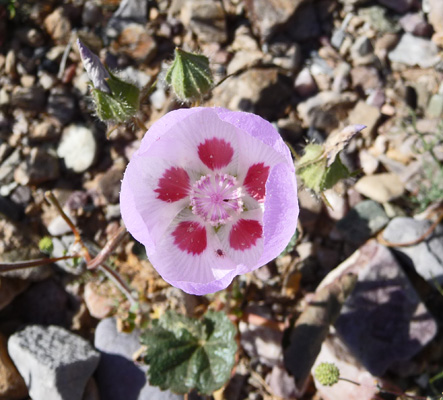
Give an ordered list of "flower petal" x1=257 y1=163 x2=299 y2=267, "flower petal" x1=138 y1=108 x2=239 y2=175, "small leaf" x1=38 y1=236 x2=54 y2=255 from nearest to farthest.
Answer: "flower petal" x1=257 y1=163 x2=299 y2=267 → "flower petal" x1=138 y1=108 x2=239 y2=175 → "small leaf" x1=38 y1=236 x2=54 y2=255

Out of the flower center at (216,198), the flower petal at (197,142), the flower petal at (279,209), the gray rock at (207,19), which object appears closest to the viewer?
the flower petal at (279,209)

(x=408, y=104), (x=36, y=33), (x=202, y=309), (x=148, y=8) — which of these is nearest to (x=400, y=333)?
(x=202, y=309)

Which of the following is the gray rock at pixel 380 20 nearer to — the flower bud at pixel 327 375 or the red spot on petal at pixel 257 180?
the red spot on petal at pixel 257 180

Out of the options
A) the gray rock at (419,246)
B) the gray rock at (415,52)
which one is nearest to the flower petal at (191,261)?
the gray rock at (419,246)

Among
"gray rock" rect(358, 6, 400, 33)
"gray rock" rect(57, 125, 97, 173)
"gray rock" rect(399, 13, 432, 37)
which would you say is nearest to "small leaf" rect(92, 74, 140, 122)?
"gray rock" rect(57, 125, 97, 173)

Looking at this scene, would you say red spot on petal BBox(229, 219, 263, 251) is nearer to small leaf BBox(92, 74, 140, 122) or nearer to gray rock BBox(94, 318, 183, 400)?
small leaf BBox(92, 74, 140, 122)

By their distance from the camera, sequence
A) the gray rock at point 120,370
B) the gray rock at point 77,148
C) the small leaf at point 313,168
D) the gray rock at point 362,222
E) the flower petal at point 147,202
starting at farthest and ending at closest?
the gray rock at point 77,148 → the gray rock at point 362,222 → the gray rock at point 120,370 → the small leaf at point 313,168 → the flower petal at point 147,202

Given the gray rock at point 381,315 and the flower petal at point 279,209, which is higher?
the flower petal at point 279,209
